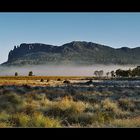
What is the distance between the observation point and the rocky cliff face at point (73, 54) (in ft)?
142

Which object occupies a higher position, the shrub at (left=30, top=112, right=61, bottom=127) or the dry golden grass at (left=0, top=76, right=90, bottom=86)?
the dry golden grass at (left=0, top=76, right=90, bottom=86)

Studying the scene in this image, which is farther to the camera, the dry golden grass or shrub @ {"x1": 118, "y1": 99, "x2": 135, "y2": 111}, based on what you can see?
the dry golden grass

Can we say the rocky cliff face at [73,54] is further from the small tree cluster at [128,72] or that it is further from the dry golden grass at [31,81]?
the dry golden grass at [31,81]

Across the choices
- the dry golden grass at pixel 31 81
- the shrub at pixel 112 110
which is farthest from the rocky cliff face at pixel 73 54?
the shrub at pixel 112 110

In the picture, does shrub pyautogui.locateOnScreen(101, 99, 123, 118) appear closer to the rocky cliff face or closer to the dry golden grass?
the dry golden grass

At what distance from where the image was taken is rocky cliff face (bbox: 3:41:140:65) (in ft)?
142

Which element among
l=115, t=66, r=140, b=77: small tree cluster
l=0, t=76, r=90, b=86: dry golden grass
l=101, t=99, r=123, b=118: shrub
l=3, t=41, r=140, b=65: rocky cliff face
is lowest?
l=101, t=99, r=123, b=118: shrub

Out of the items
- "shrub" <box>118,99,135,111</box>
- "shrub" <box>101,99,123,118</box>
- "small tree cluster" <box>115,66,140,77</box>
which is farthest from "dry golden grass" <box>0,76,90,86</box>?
"shrub" <box>101,99,123,118</box>

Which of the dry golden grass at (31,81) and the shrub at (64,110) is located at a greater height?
the dry golden grass at (31,81)

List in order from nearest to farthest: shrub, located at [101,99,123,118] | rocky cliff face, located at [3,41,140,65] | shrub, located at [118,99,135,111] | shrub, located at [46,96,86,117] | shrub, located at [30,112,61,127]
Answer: shrub, located at [30,112,61,127]
shrub, located at [46,96,86,117]
shrub, located at [101,99,123,118]
shrub, located at [118,99,135,111]
rocky cliff face, located at [3,41,140,65]

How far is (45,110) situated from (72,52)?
3556 centimetres

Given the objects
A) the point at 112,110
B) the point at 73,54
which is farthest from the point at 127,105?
the point at 73,54

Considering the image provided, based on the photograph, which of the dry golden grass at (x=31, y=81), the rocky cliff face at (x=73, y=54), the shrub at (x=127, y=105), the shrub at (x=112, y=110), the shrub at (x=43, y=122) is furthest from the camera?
the rocky cliff face at (x=73, y=54)
